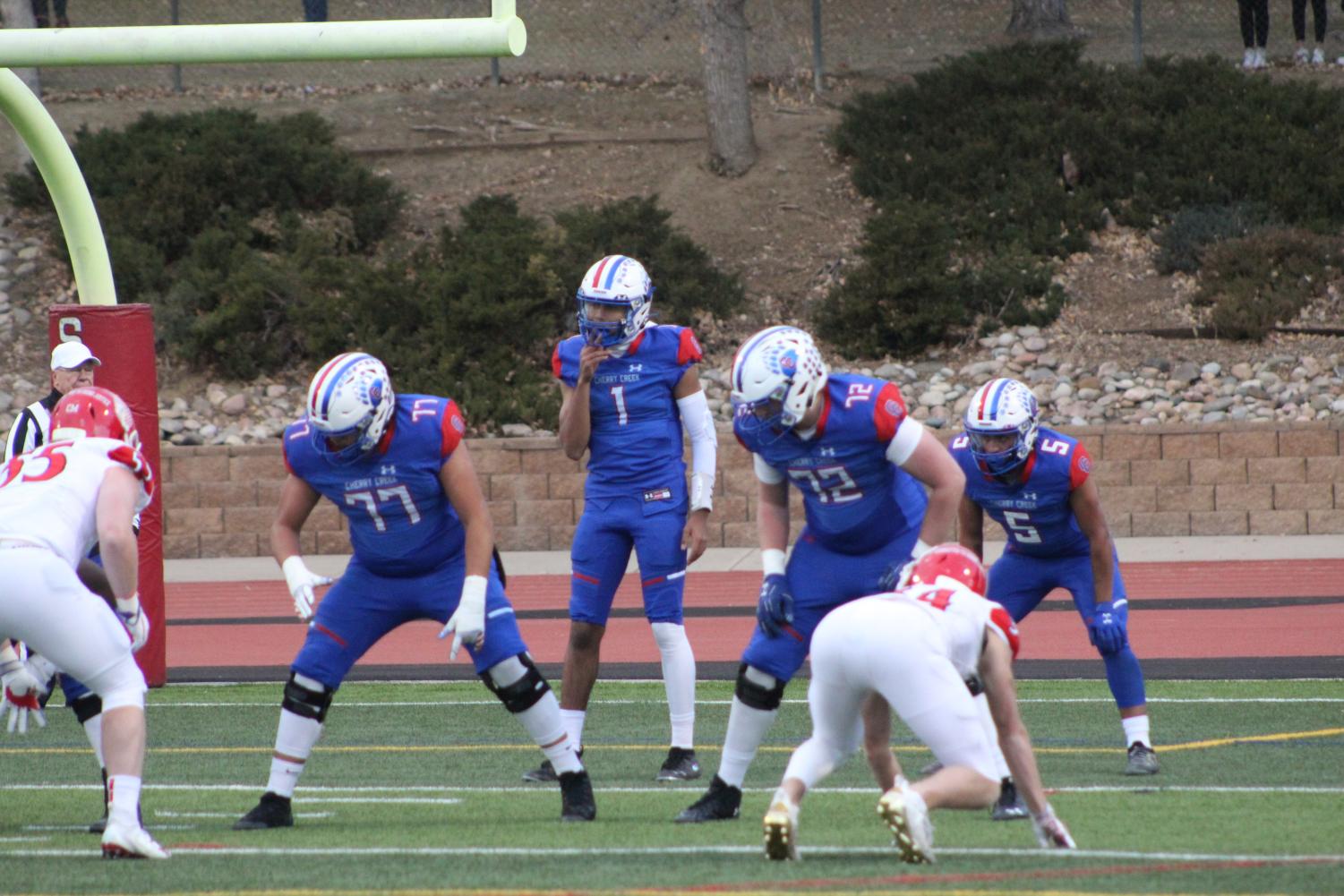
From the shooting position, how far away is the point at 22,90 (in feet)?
33.3

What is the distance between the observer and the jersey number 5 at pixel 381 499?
20.7 feet

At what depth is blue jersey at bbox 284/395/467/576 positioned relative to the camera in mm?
6305

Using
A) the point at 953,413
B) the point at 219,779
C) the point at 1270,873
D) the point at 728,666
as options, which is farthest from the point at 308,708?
the point at 953,413

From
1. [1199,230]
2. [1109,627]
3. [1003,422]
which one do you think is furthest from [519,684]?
[1199,230]

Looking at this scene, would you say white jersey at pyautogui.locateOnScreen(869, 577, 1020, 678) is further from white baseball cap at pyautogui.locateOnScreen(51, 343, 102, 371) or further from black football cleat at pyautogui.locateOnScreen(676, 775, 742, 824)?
white baseball cap at pyautogui.locateOnScreen(51, 343, 102, 371)

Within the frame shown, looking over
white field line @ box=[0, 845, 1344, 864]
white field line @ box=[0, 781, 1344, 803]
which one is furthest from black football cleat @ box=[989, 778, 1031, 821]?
white field line @ box=[0, 845, 1344, 864]

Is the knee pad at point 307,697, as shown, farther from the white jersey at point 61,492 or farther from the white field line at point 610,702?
the white field line at point 610,702

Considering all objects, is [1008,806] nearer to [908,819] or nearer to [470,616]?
[908,819]

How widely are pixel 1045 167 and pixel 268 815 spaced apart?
1757cm

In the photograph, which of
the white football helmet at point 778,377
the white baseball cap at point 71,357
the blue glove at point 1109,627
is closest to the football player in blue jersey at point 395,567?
the white football helmet at point 778,377

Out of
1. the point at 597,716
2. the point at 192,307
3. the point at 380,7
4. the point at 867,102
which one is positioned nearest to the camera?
the point at 597,716

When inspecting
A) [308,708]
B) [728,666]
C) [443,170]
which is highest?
[443,170]

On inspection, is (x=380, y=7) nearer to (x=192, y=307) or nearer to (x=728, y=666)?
(x=728, y=666)

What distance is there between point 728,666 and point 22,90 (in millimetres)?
5155
